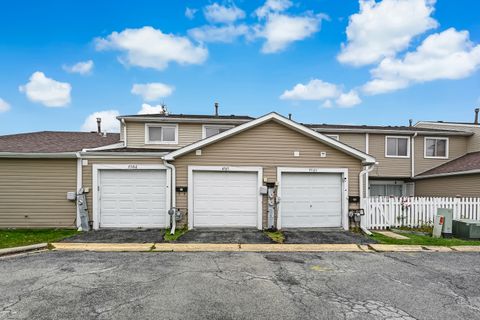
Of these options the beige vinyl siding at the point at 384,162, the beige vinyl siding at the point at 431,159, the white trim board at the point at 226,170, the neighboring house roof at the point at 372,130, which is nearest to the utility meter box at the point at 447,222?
the white trim board at the point at 226,170

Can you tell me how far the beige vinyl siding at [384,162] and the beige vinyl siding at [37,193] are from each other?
54.9ft

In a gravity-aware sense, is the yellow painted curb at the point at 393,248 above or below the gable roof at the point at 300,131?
below

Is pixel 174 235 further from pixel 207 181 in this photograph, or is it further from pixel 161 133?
pixel 161 133

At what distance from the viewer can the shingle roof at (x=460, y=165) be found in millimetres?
15013

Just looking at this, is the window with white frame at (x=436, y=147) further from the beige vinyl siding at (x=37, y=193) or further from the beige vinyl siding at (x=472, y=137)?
the beige vinyl siding at (x=37, y=193)

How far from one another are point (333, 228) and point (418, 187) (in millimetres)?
10446

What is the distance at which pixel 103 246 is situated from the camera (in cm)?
841

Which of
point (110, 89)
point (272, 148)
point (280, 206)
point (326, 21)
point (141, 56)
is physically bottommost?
point (280, 206)

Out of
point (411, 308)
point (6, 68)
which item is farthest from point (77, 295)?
point (6, 68)

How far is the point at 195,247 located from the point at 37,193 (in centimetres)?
758

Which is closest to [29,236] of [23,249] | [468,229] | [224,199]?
[23,249]

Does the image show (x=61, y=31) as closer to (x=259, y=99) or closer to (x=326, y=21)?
(x=259, y=99)

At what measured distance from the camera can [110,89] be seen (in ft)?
61.7

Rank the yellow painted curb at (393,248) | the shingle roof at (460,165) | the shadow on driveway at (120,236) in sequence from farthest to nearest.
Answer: the shingle roof at (460,165)
the shadow on driveway at (120,236)
the yellow painted curb at (393,248)
